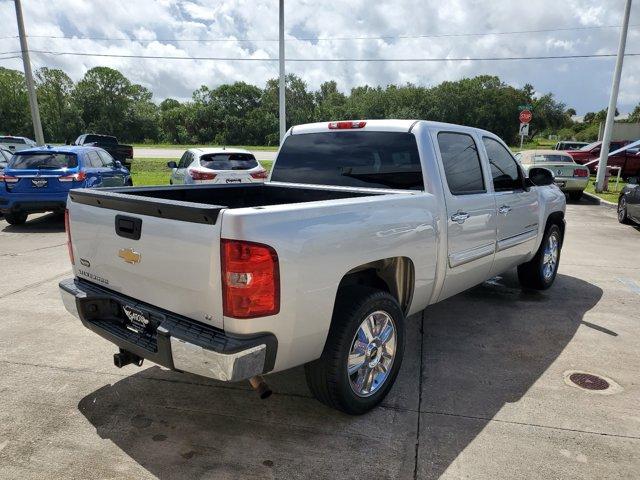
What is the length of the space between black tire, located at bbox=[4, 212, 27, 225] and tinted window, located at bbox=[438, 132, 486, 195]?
9.31m

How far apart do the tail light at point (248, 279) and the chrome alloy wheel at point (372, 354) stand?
0.78 m

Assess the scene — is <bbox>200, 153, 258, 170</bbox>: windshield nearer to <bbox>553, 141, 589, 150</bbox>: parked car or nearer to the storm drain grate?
the storm drain grate

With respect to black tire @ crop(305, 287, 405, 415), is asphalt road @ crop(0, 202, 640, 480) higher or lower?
lower

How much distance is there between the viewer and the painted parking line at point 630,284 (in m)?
5.91

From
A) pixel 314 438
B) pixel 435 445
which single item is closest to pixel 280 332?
pixel 314 438

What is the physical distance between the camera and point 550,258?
5.88 m

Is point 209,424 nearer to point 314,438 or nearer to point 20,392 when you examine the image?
point 314,438

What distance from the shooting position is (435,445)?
2770 mm

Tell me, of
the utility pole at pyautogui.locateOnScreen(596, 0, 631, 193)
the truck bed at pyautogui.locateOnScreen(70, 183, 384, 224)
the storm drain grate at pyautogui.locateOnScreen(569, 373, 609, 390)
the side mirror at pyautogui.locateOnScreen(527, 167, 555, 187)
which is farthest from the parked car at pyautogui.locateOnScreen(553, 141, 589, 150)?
the truck bed at pyautogui.locateOnScreen(70, 183, 384, 224)

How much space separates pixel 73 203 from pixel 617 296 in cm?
579

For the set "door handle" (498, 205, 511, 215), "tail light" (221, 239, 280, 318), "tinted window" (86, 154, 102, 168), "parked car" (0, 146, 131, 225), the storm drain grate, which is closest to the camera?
"tail light" (221, 239, 280, 318)

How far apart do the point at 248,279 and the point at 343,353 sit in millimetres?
842

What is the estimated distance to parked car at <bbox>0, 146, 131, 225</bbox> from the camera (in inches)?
368

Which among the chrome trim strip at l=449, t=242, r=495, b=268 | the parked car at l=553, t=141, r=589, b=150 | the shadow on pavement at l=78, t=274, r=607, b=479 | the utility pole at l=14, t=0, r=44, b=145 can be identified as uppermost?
the utility pole at l=14, t=0, r=44, b=145
